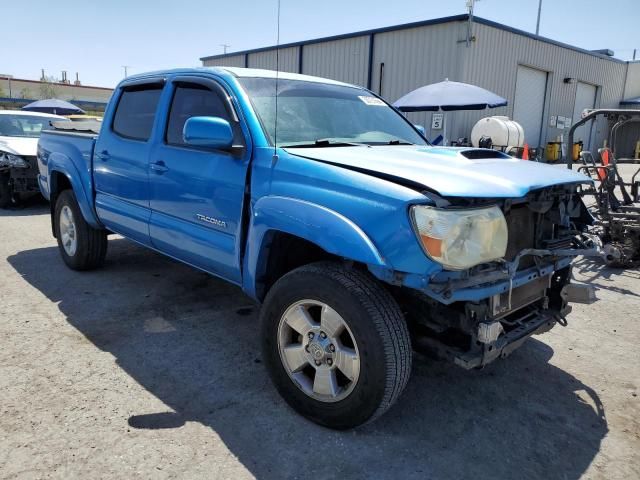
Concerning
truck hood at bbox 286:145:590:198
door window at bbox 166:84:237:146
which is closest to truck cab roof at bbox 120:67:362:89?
door window at bbox 166:84:237:146

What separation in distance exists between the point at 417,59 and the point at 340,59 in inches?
153

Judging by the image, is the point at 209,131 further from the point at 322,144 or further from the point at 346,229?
the point at 346,229

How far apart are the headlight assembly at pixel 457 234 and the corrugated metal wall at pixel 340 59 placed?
1822cm

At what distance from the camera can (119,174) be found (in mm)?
4336

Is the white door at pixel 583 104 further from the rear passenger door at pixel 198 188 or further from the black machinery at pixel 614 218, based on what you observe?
the rear passenger door at pixel 198 188

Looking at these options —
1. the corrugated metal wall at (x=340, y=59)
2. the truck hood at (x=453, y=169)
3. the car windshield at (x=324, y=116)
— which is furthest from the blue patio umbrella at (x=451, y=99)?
the corrugated metal wall at (x=340, y=59)

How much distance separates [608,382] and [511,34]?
18281 mm

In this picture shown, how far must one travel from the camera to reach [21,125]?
1025 cm

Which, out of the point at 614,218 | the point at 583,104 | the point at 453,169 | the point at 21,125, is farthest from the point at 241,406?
the point at 583,104

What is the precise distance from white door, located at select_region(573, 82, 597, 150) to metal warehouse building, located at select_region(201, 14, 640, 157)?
0.16ft

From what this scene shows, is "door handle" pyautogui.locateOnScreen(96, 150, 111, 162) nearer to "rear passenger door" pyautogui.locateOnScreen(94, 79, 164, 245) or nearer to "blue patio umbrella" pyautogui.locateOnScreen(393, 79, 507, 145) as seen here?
"rear passenger door" pyautogui.locateOnScreen(94, 79, 164, 245)

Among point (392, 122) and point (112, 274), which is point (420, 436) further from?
point (112, 274)

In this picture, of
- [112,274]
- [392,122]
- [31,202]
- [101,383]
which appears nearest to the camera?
[101,383]

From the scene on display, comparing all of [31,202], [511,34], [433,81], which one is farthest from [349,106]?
[511,34]
